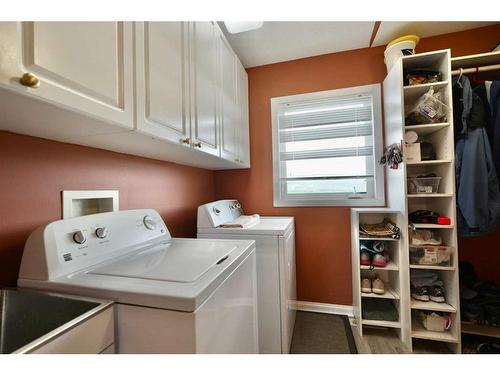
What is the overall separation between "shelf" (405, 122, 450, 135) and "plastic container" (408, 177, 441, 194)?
0.38m

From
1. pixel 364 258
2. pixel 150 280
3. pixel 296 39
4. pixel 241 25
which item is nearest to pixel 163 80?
pixel 150 280

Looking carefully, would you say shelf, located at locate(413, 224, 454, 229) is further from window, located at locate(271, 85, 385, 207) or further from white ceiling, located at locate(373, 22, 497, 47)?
white ceiling, located at locate(373, 22, 497, 47)

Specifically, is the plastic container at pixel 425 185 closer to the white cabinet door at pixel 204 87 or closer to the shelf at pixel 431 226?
the shelf at pixel 431 226

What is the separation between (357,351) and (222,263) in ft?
5.04

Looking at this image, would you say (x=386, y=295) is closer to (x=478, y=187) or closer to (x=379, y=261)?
(x=379, y=261)

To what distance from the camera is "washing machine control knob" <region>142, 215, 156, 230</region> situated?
121 centimetres

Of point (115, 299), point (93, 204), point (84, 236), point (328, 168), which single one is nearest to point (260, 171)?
point (328, 168)

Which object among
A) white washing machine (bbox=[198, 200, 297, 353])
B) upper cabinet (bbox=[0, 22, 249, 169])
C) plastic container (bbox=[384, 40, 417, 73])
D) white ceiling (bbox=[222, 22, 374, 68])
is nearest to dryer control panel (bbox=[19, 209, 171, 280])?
upper cabinet (bbox=[0, 22, 249, 169])

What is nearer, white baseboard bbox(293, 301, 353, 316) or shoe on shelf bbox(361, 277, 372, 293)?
shoe on shelf bbox(361, 277, 372, 293)

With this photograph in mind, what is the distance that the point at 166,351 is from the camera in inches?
24.4

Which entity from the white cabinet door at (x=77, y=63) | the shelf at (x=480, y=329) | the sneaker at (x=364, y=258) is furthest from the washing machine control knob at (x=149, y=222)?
the shelf at (x=480, y=329)

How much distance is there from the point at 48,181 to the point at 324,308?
239 centimetres

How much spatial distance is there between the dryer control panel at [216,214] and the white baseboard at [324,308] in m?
1.14
